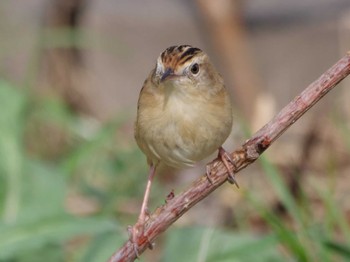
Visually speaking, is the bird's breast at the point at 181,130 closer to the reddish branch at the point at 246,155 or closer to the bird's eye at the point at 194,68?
the bird's eye at the point at 194,68

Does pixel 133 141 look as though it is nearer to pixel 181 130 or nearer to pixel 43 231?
pixel 43 231

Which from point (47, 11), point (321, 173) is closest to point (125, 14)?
point (47, 11)

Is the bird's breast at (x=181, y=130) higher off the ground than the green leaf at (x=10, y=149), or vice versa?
the green leaf at (x=10, y=149)

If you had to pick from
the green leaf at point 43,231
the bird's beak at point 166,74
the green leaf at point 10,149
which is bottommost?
the bird's beak at point 166,74

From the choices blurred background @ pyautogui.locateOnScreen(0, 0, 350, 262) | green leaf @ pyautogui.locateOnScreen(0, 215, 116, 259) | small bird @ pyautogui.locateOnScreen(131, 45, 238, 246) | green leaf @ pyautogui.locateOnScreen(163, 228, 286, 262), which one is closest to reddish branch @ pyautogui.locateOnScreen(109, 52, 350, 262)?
small bird @ pyautogui.locateOnScreen(131, 45, 238, 246)

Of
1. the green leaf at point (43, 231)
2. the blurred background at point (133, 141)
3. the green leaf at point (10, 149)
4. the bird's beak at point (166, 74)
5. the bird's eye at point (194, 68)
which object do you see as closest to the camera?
the bird's beak at point (166, 74)

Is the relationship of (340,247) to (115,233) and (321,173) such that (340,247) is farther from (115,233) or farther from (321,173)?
(321,173)

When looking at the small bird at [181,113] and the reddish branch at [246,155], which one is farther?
the small bird at [181,113]

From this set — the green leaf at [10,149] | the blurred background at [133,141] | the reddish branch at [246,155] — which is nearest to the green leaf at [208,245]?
the blurred background at [133,141]
